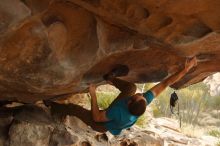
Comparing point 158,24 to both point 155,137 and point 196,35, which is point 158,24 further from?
point 155,137

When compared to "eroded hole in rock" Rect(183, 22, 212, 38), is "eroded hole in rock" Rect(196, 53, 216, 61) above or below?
below

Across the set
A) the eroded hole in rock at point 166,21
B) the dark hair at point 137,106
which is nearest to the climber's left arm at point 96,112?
the dark hair at point 137,106

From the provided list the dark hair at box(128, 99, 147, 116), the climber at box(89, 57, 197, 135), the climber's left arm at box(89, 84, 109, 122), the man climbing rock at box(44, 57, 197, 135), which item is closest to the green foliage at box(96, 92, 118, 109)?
the man climbing rock at box(44, 57, 197, 135)

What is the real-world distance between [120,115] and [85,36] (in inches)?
45.1

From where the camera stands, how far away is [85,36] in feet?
16.5

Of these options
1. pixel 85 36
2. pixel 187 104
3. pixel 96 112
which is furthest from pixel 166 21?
pixel 187 104

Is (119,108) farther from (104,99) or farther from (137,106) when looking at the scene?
(104,99)

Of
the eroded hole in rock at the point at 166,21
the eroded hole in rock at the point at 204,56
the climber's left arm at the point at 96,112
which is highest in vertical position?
the eroded hole in rock at the point at 166,21

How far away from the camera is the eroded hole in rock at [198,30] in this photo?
4.76 meters

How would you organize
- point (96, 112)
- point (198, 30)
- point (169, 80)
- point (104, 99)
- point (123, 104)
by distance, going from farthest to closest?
point (104, 99)
point (169, 80)
point (96, 112)
point (123, 104)
point (198, 30)

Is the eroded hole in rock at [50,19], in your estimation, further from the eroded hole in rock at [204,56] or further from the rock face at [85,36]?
the eroded hole in rock at [204,56]

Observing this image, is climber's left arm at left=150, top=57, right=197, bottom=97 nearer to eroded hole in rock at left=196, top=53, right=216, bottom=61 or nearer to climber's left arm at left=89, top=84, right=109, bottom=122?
eroded hole in rock at left=196, top=53, right=216, bottom=61

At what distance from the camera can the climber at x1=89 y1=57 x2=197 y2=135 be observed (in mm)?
5129

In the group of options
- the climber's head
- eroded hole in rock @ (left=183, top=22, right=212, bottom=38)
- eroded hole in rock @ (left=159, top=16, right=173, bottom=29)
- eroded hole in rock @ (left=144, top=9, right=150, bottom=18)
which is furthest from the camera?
the climber's head
